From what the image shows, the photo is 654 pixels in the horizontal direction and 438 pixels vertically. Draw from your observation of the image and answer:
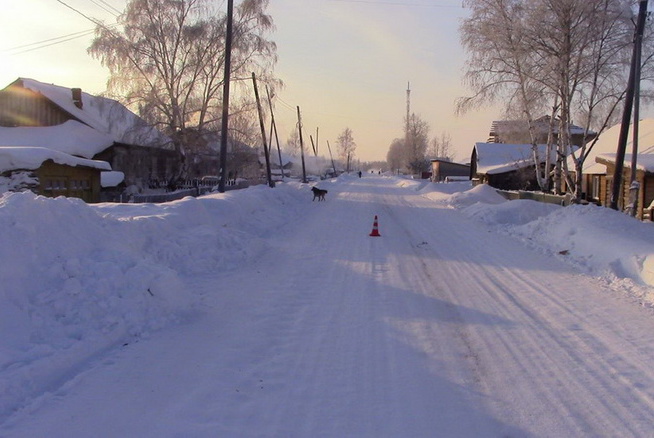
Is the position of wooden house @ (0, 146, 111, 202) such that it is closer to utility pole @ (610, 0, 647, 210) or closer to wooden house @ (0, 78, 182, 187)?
wooden house @ (0, 78, 182, 187)

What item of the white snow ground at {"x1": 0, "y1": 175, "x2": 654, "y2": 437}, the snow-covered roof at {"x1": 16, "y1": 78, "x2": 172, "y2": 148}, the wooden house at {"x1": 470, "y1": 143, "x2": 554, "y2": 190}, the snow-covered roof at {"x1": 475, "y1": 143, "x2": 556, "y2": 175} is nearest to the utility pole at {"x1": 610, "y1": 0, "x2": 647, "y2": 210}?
the white snow ground at {"x1": 0, "y1": 175, "x2": 654, "y2": 437}

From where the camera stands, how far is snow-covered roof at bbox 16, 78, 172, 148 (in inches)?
1368

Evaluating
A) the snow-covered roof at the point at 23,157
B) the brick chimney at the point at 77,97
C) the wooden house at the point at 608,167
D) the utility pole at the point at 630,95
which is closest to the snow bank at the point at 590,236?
the utility pole at the point at 630,95

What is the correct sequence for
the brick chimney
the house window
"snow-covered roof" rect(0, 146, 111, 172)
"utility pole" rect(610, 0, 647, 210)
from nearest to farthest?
"utility pole" rect(610, 0, 647, 210) < "snow-covered roof" rect(0, 146, 111, 172) < the house window < the brick chimney

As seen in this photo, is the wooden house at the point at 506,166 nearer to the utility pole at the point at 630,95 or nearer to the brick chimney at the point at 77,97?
the utility pole at the point at 630,95

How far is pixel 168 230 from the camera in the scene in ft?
37.2

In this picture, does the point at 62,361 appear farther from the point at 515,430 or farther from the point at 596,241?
the point at 596,241

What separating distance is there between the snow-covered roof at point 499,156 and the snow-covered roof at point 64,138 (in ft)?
107

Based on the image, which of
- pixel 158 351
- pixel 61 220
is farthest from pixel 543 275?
pixel 61 220

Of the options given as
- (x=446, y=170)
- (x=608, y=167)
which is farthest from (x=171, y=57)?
(x=446, y=170)

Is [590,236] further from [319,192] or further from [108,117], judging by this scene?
[108,117]

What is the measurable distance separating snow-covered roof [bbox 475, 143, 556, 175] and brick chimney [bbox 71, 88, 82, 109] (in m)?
34.1

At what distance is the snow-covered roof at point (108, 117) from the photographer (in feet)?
114

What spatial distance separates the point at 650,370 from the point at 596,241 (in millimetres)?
8397
